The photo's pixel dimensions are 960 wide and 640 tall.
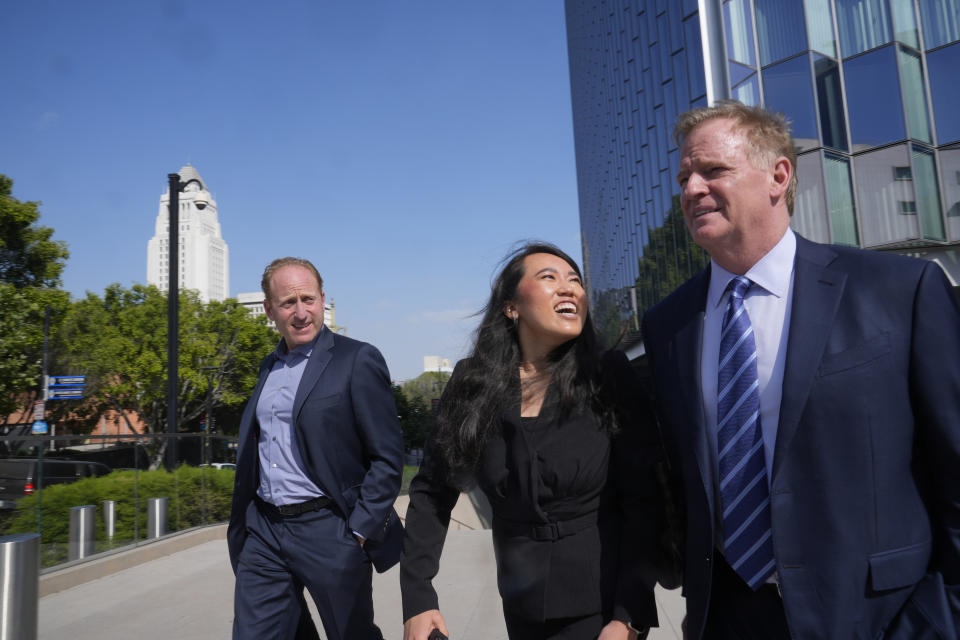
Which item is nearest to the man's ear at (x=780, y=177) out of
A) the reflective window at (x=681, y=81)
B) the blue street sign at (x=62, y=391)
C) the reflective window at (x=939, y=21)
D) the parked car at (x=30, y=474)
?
the parked car at (x=30, y=474)

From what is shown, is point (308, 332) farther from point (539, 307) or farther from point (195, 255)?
point (195, 255)

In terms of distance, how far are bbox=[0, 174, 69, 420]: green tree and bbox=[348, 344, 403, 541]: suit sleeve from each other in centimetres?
1837

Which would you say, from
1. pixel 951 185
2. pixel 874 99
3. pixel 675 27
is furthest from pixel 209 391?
pixel 951 185

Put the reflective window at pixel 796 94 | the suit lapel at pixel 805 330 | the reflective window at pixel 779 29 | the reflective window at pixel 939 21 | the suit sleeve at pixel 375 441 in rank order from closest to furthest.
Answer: the suit lapel at pixel 805 330 → the suit sleeve at pixel 375 441 → the reflective window at pixel 939 21 → the reflective window at pixel 796 94 → the reflective window at pixel 779 29

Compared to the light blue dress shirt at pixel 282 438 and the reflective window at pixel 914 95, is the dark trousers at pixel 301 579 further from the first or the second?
the reflective window at pixel 914 95

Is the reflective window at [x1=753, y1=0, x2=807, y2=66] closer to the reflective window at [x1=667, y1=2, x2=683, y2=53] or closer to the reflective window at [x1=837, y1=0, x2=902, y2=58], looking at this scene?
the reflective window at [x1=837, y1=0, x2=902, y2=58]

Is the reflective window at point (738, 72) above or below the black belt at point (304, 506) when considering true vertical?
above

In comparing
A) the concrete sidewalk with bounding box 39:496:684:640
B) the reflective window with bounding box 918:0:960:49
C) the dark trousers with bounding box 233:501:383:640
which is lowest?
the concrete sidewalk with bounding box 39:496:684:640

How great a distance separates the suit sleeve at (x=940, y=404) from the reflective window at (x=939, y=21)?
52.1ft

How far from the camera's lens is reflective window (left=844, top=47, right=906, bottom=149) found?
14055mm

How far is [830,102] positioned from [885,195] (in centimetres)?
229

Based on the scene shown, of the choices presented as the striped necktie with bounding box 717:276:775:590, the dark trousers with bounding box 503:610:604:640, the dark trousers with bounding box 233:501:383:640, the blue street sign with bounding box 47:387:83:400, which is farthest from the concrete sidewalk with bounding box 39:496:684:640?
the blue street sign with bounding box 47:387:83:400

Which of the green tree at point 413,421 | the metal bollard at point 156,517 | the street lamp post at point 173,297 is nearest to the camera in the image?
the metal bollard at point 156,517

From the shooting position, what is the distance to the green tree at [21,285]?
18.5 metres
